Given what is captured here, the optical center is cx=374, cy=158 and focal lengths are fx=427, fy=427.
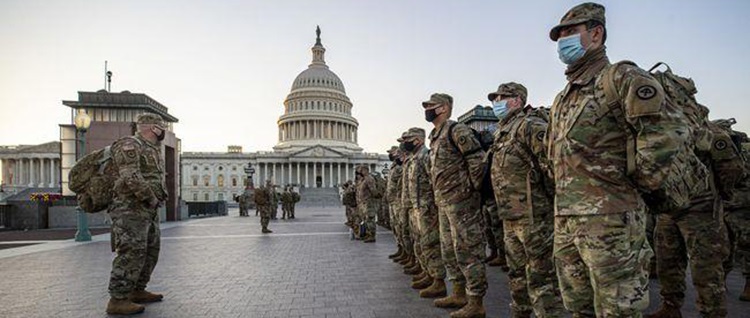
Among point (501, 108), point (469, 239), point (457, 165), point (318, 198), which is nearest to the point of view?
point (501, 108)

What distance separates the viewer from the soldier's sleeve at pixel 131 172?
5.93 metres

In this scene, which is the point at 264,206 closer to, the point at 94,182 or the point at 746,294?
the point at 94,182

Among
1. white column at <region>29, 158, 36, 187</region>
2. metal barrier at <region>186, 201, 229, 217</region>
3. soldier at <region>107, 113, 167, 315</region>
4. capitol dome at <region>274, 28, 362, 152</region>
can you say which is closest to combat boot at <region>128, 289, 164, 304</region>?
soldier at <region>107, 113, 167, 315</region>

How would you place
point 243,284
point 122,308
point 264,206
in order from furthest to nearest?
point 264,206
point 243,284
point 122,308

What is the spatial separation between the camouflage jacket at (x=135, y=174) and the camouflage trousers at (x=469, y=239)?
4.16m

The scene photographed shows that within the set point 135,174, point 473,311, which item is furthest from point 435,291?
point 135,174

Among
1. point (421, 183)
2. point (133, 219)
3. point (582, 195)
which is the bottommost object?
point (133, 219)

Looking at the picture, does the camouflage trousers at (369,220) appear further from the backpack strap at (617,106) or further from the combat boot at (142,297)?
the backpack strap at (617,106)

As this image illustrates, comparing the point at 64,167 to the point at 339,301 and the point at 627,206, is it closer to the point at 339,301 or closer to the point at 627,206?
the point at 339,301

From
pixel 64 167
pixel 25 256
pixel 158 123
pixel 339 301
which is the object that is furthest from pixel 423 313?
pixel 64 167

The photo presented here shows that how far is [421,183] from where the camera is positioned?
22.5ft

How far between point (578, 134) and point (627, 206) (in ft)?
1.91

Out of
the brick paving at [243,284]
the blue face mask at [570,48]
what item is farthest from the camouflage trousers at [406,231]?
the blue face mask at [570,48]

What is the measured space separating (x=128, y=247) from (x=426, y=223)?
4277 mm
